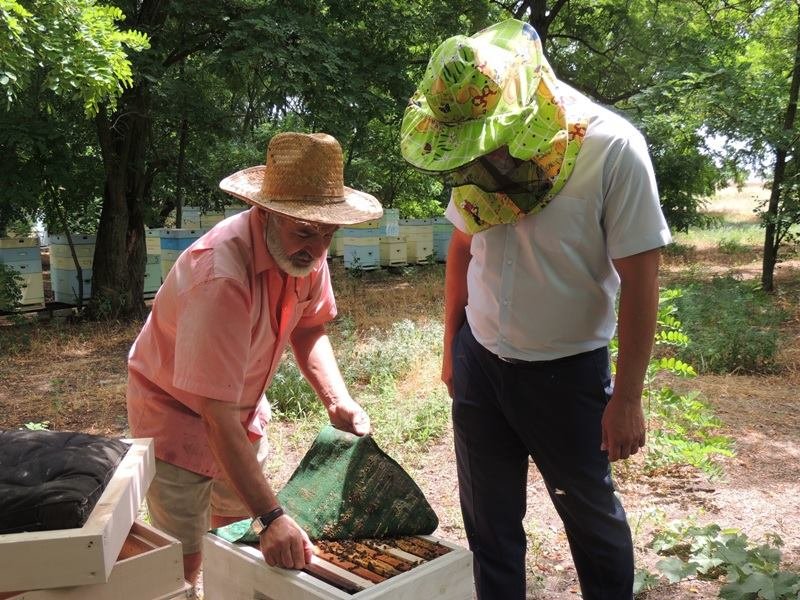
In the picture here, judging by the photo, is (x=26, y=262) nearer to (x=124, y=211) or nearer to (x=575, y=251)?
(x=124, y=211)

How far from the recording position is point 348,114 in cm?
748

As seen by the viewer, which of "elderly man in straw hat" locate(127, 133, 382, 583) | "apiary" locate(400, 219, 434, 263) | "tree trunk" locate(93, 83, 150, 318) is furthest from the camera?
"apiary" locate(400, 219, 434, 263)

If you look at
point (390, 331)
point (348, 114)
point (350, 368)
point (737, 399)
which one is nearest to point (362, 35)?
point (348, 114)

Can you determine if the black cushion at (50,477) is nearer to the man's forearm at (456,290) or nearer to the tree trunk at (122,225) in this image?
the man's forearm at (456,290)

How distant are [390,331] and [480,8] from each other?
5617 millimetres

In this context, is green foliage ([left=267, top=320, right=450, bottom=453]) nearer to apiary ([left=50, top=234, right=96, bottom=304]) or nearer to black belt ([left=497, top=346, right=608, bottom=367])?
black belt ([left=497, top=346, right=608, bottom=367])

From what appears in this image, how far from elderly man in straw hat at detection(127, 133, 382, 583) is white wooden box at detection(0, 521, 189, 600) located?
22 centimetres

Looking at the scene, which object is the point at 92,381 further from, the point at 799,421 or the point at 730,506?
the point at 799,421

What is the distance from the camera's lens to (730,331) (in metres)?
6.07

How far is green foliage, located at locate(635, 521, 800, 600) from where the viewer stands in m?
2.30

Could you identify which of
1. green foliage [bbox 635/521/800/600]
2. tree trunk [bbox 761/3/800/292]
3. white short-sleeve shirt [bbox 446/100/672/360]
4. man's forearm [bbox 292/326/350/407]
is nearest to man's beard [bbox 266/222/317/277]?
man's forearm [bbox 292/326/350/407]

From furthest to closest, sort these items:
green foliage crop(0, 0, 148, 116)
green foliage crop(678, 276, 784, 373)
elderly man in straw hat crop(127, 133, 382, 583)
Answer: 1. green foliage crop(678, 276, 784, 373)
2. green foliage crop(0, 0, 148, 116)
3. elderly man in straw hat crop(127, 133, 382, 583)

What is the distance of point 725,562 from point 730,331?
154 inches

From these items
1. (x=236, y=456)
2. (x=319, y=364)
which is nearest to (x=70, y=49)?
(x=319, y=364)
